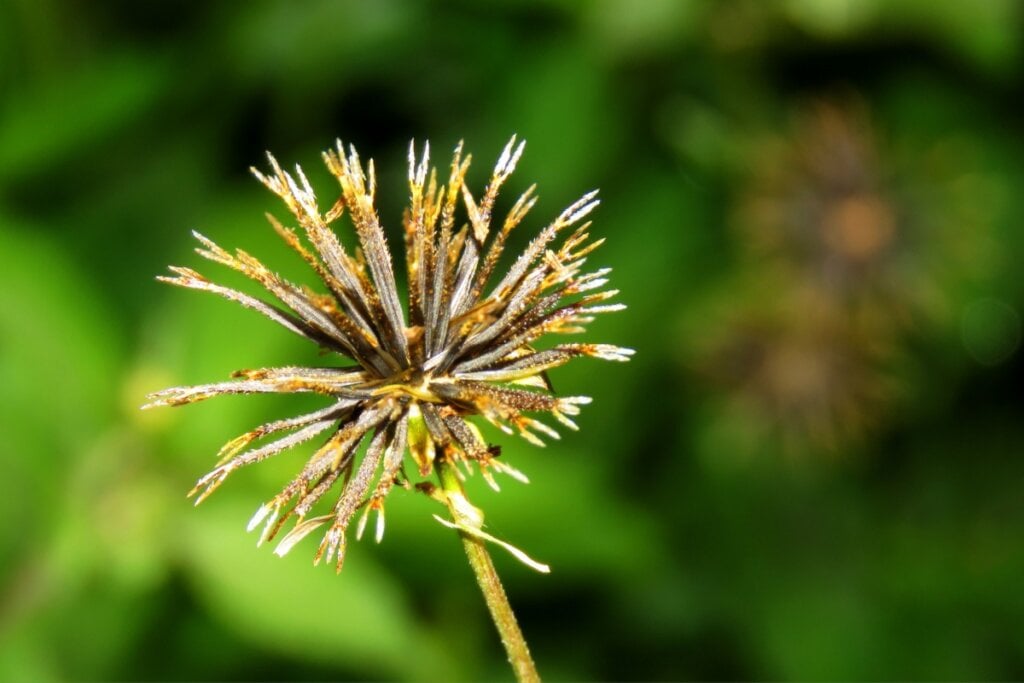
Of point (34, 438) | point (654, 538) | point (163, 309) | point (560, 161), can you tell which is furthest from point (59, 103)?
point (654, 538)

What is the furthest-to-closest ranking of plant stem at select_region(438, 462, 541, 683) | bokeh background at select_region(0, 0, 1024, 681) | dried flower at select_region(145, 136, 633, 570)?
1. bokeh background at select_region(0, 0, 1024, 681)
2. dried flower at select_region(145, 136, 633, 570)
3. plant stem at select_region(438, 462, 541, 683)

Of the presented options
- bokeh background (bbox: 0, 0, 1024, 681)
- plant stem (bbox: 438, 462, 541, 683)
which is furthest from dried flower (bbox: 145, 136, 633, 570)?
bokeh background (bbox: 0, 0, 1024, 681)

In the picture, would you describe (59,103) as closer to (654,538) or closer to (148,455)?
(148,455)

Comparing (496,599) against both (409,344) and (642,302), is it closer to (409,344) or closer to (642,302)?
(409,344)

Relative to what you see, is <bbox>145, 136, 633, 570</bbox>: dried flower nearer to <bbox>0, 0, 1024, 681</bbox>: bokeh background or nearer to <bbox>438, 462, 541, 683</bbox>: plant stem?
<bbox>438, 462, 541, 683</bbox>: plant stem

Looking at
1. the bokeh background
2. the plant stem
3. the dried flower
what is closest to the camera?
the plant stem

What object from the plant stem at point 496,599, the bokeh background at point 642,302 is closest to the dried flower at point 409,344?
the plant stem at point 496,599
